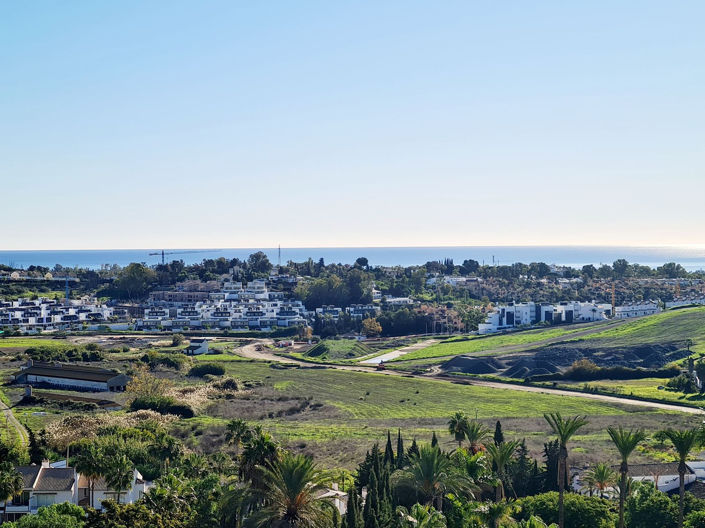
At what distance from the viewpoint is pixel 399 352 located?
139 m

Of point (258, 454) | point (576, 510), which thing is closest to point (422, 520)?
point (258, 454)

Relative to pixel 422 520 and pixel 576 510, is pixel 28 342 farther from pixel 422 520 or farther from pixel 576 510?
pixel 422 520

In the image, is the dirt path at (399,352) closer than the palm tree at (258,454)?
No

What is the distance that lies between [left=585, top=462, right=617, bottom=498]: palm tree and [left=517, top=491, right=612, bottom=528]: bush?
959 millimetres

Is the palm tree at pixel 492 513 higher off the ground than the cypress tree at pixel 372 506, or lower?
higher

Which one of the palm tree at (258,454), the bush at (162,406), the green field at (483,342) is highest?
the palm tree at (258,454)

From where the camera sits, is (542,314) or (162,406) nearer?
(162,406)

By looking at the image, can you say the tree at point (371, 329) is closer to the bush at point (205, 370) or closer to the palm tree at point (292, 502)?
the bush at point (205, 370)

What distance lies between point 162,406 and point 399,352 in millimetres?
65993

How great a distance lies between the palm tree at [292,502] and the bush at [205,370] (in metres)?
77.8

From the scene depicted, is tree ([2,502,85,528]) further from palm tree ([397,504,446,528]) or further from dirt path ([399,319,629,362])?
dirt path ([399,319,629,362])

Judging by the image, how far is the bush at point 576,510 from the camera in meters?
41.4

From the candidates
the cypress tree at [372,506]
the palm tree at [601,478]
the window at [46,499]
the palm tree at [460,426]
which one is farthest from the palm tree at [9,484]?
the palm tree at [601,478]

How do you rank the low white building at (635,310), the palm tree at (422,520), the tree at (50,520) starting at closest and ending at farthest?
the palm tree at (422,520), the tree at (50,520), the low white building at (635,310)
